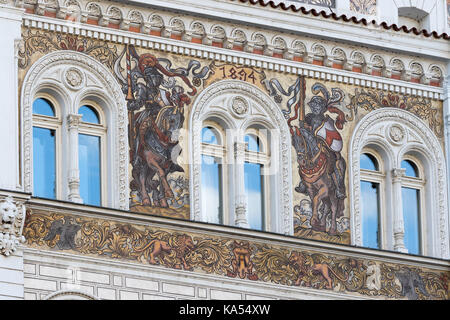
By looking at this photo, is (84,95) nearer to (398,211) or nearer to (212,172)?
(212,172)

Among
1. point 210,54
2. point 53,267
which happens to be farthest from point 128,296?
point 210,54

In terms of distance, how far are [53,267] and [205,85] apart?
13.3 feet

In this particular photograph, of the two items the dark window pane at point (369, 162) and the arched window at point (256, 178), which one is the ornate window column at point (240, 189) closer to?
the arched window at point (256, 178)

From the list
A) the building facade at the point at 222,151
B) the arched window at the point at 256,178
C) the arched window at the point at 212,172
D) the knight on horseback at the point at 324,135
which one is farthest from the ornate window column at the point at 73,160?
the knight on horseback at the point at 324,135

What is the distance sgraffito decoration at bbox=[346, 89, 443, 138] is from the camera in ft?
165

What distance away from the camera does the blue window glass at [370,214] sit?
4988 cm

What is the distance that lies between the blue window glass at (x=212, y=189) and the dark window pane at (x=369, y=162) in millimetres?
2504

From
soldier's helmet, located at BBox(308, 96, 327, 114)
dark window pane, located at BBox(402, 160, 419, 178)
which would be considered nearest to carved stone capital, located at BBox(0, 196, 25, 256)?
soldier's helmet, located at BBox(308, 96, 327, 114)

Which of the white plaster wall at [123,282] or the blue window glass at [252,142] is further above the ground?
the blue window glass at [252,142]

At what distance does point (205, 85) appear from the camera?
→ 49094 mm

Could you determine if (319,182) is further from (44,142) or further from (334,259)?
(44,142)

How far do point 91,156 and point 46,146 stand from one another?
745 mm
